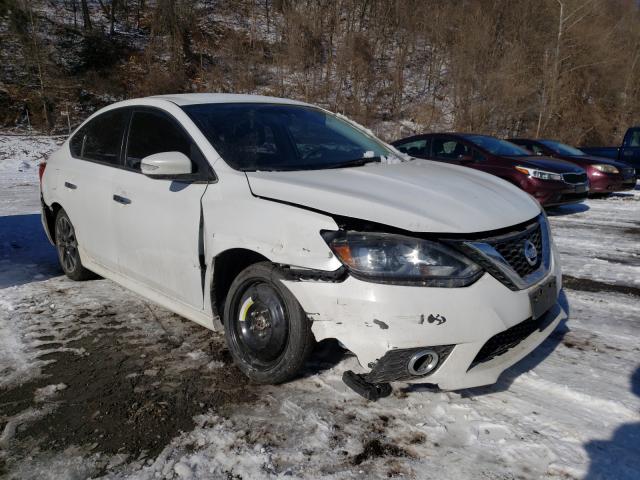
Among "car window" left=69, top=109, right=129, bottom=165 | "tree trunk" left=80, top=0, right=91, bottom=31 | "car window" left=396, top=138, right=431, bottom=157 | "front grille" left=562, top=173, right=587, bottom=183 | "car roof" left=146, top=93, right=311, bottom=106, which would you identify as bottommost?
"front grille" left=562, top=173, right=587, bottom=183

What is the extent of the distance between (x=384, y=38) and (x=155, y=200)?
32650mm

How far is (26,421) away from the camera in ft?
7.83

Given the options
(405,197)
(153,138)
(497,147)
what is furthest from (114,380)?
(497,147)

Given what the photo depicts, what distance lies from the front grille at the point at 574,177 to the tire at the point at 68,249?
7.14 m

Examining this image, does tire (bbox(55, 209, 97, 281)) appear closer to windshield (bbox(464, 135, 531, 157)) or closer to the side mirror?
the side mirror

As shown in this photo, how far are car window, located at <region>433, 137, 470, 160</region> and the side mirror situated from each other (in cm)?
626

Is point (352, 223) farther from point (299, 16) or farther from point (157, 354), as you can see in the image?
point (299, 16)

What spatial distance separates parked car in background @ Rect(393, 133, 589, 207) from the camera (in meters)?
7.90

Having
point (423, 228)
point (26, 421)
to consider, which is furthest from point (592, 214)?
point (26, 421)

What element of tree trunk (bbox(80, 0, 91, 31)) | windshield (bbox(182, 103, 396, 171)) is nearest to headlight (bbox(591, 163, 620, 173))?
windshield (bbox(182, 103, 396, 171))

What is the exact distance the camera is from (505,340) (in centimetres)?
237

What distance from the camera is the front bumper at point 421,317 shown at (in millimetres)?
2127

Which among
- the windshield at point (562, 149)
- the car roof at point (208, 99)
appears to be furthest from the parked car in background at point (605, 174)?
the car roof at point (208, 99)

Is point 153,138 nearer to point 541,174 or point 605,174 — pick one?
point 541,174
